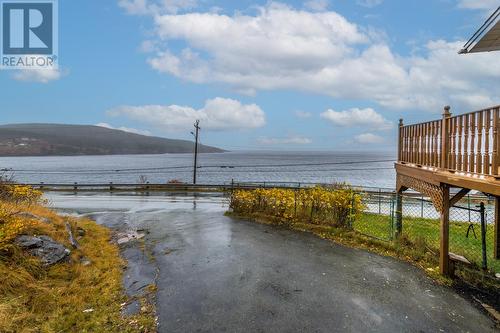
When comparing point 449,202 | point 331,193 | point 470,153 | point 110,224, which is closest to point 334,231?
point 331,193

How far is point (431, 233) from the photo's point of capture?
12.3m

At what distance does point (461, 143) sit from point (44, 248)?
9.83 meters

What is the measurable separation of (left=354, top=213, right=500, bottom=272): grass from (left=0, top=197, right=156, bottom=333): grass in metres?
8.27

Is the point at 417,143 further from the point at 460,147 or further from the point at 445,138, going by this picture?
the point at 460,147

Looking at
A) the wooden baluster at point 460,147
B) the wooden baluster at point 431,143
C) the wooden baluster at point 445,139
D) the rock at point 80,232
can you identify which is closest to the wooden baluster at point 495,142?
→ the wooden baluster at point 460,147

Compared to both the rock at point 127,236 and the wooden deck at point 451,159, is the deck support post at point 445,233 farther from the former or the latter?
the rock at point 127,236

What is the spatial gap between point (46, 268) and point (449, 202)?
374 inches

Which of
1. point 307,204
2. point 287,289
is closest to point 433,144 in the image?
point 287,289

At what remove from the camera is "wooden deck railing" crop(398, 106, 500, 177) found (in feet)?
17.7

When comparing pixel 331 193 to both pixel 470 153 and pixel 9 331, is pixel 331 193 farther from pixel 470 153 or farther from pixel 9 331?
pixel 9 331

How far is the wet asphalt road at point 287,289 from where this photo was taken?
5125mm

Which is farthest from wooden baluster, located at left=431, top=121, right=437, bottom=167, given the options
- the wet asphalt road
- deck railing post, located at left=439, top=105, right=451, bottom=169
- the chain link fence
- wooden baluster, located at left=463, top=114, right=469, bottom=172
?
the wet asphalt road

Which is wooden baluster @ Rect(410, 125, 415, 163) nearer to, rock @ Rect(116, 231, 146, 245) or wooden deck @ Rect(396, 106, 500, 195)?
wooden deck @ Rect(396, 106, 500, 195)

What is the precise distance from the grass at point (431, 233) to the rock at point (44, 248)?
31.8 feet
